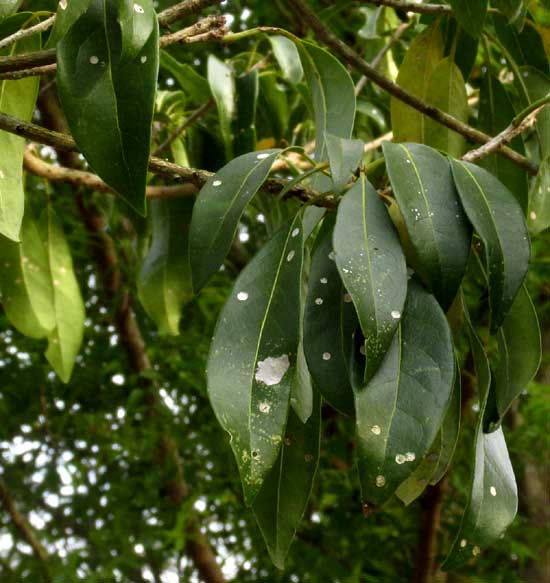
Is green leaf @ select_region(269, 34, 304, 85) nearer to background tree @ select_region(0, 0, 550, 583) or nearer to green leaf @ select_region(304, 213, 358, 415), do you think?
background tree @ select_region(0, 0, 550, 583)

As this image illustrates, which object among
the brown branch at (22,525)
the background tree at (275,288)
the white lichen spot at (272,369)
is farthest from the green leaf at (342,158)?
the brown branch at (22,525)

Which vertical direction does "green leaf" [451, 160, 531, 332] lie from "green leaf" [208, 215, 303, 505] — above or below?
above

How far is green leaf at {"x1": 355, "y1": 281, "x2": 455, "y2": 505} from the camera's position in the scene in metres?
0.55

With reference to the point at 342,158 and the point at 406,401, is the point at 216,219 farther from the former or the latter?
the point at 406,401

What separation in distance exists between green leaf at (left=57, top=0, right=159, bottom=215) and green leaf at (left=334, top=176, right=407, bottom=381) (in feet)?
0.46

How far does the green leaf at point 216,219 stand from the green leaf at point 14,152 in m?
0.20

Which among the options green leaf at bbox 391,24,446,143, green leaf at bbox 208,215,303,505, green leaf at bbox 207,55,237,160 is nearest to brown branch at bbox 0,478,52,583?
green leaf at bbox 207,55,237,160

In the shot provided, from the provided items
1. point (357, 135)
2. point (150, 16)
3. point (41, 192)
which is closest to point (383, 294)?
point (150, 16)

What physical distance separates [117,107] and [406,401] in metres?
0.28

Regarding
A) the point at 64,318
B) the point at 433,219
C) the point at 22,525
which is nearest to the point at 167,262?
the point at 64,318

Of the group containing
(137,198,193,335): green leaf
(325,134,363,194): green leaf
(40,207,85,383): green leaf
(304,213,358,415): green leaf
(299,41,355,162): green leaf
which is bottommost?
(40,207,85,383): green leaf

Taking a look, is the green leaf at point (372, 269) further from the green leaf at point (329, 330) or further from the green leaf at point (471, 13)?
the green leaf at point (471, 13)

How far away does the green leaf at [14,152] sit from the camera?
2.67 feet

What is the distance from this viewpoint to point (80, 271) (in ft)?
6.37
